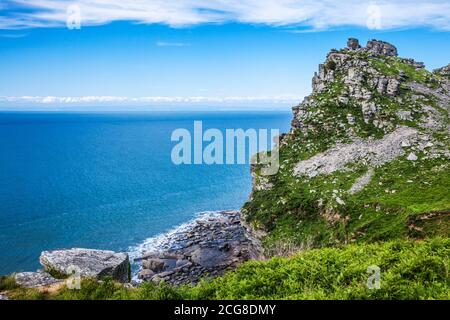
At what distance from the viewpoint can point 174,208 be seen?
93062 mm

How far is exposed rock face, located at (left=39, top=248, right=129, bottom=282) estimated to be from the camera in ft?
64.0

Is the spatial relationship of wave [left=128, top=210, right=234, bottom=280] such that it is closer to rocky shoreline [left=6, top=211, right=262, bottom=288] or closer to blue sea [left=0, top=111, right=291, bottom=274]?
rocky shoreline [left=6, top=211, right=262, bottom=288]

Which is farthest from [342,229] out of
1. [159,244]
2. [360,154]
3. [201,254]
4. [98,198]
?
[98,198]

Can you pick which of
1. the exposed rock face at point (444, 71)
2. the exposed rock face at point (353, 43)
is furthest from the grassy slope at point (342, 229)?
the exposed rock face at point (353, 43)

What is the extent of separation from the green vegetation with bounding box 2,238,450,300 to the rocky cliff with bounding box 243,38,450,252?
18.3m

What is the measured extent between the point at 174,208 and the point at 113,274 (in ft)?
238

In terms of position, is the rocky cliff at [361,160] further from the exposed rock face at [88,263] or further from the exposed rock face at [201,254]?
the exposed rock face at [88,263]

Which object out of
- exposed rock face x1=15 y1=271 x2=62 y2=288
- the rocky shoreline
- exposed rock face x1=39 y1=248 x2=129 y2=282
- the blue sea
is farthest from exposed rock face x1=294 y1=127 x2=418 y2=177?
exposed rock face x1=15 y1=271 x2=62 y2=288

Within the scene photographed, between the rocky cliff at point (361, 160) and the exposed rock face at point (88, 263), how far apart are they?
22.3 meters

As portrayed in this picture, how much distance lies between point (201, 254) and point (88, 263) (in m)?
40.2

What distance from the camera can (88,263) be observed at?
2066cm

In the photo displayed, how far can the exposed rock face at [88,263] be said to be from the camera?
19516mm
